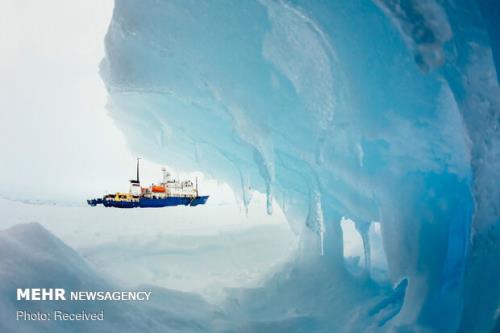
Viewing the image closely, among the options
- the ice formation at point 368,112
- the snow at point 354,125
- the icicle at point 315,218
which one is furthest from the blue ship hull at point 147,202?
the icicle at point 315,218

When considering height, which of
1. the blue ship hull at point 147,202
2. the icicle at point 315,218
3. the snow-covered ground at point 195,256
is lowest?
the snow-covered ground at point 195,256

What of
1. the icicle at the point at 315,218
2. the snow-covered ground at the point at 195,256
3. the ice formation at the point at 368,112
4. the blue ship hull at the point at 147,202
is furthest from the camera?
the blue ship hull at the point at 147,202

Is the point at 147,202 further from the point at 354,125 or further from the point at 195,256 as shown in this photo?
the point at 354,125

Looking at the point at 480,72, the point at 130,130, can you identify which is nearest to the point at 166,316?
the point at 480,72

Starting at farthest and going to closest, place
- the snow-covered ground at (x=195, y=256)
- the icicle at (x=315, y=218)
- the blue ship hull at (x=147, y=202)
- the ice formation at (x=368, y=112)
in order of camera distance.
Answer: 1. the blue ship hull at (x=147, y=202)
2. the snow-covered ground at (x=195, y=256)
3. the icicle at (x=315, y=218)
4. the ice formation at (x=368, y=112)

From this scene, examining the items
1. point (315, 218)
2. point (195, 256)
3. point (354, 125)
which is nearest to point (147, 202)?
point (195, 256)

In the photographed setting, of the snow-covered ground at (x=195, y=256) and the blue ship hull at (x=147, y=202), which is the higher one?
the blue ship hull at (x=147, y=202)

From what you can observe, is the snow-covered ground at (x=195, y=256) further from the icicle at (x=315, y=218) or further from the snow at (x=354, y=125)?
the icicle at (x=315, y=218)

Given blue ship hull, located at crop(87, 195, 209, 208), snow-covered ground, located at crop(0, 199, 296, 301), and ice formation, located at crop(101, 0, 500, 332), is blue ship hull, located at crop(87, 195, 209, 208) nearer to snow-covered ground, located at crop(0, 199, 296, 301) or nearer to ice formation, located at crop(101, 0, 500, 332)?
snow-covered ground, located at crop(0, 199, 296, 301)

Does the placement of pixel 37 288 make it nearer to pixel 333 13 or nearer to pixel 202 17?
pixel 202 17
